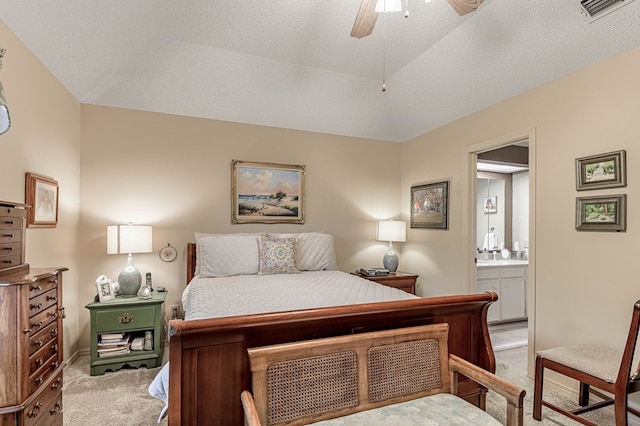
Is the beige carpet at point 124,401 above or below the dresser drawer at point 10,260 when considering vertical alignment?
below

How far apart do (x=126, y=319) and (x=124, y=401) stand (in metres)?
0.72

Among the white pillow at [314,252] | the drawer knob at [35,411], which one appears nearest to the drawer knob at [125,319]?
the drawer knob at [35,411]

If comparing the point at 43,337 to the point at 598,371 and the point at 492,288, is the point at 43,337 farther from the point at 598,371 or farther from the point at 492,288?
the point at 492,288

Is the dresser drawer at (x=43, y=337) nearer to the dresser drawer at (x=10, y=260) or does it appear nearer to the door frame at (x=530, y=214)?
the dresser drawer at (x=10, y=260)

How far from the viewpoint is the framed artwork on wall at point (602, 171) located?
2.17 meters

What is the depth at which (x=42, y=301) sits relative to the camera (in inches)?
62.2

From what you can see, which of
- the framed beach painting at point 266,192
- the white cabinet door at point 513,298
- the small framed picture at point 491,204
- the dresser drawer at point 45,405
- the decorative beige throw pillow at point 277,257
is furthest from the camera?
the small framed picture at point 491,204

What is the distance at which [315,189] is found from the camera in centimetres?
411

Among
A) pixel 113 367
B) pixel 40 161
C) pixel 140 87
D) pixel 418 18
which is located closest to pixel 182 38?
pixel 140 87

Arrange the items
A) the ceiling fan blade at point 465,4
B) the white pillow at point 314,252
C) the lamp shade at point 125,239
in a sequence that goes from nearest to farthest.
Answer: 1. the ceiling fan blade at point 465,4
2. the lamp shade at point 125,239
3. the white pillow at point 314,252

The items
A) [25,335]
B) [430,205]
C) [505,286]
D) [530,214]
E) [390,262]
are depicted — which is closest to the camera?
[25,335]

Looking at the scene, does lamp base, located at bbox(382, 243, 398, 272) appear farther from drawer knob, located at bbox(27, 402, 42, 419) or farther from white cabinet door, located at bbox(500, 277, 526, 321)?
drawer knob, located at bbox(27, 402, 42, 419)

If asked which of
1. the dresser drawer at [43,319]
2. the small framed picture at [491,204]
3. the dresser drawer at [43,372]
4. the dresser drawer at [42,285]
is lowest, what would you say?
the dresser drawer at [43,372]

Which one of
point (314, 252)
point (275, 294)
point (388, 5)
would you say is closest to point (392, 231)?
point (314, 252)
